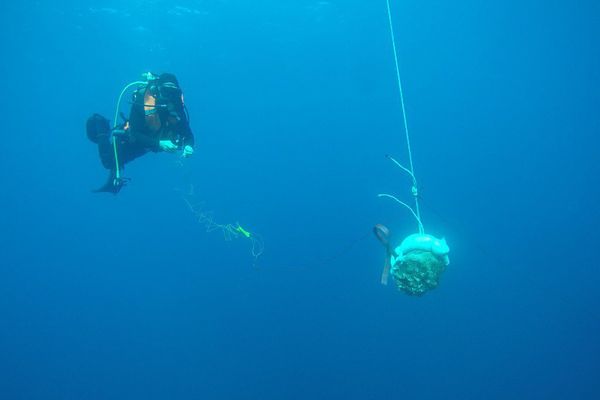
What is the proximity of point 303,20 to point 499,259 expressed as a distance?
1539 centimetres

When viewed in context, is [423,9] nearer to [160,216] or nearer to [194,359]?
[160,216]

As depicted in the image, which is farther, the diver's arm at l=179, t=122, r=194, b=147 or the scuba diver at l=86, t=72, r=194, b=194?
the diver's arm at l=179, t=122, r=194, b=147

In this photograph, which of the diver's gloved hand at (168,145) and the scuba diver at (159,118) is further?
the diver's gloved hand at (168,145)

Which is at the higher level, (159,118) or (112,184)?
(159,118)

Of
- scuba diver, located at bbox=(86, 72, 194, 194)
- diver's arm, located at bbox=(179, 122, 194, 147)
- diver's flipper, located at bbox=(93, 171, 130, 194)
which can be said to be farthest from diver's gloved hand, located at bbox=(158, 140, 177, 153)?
diver's flipper, located at bbox=(93, 171, 130, 194)

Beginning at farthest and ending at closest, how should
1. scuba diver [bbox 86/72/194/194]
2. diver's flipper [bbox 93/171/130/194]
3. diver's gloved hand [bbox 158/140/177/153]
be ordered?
diver's flipper [bbox 93/171/130/194], diver's gloved hand [bbox 158/140/177/153], scuba diver [bbox 86/72/194/194]

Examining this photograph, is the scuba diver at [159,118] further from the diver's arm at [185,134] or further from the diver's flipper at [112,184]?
the diver's flipper at [112,184]

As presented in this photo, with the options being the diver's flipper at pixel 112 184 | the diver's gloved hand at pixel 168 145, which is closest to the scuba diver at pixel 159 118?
the diver's gloved hand at pixel 168 145

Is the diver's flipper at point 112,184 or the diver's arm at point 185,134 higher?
the diver's arm at point 185,134

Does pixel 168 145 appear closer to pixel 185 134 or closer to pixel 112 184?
pixel 185 134

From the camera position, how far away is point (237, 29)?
17.0 m

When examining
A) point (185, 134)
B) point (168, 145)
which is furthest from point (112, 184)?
point (185, 134)

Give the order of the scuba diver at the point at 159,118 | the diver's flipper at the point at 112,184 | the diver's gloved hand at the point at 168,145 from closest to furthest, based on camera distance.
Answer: the scuba diver at the point at 159,118, the diver's gloved hand at the point at 168,145, the diver's flipper at the point at 112,184

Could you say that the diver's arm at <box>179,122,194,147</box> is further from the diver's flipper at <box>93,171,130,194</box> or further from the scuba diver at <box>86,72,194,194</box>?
the diver's flipper at <box>93,171,130,194</box>
